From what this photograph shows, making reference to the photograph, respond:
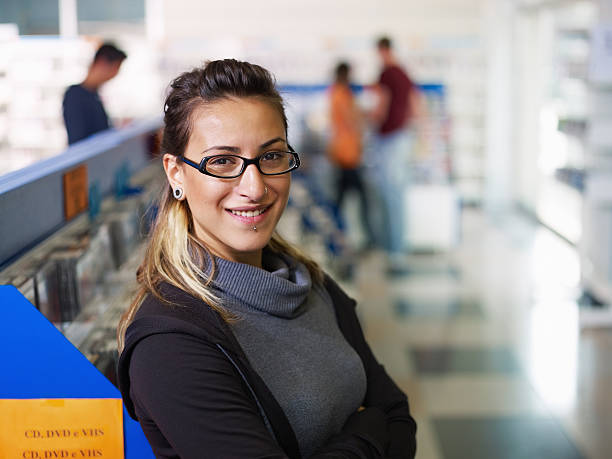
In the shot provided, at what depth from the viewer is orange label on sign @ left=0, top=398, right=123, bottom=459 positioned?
1.49m

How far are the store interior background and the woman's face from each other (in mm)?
4872

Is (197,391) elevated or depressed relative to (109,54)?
depressed

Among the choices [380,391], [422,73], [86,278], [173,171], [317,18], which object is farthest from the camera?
[317,18]

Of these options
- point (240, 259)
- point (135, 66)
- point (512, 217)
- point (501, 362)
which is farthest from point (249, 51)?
point (240, 259)

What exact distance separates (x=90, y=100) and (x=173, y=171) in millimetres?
2844

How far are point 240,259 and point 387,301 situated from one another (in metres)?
4.37

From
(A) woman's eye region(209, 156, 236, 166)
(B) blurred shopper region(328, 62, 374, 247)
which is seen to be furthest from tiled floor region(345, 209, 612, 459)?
(A) woman's eye region(209, 156, 236, 166)

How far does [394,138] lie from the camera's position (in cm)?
717

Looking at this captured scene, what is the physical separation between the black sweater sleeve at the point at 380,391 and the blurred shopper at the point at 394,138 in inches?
212

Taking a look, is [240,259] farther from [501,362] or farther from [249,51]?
[249,51]

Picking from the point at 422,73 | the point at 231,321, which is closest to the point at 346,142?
the point at 422,73

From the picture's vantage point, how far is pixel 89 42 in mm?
8742

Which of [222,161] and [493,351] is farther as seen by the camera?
[493,351]

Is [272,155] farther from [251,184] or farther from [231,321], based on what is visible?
[231,321]
